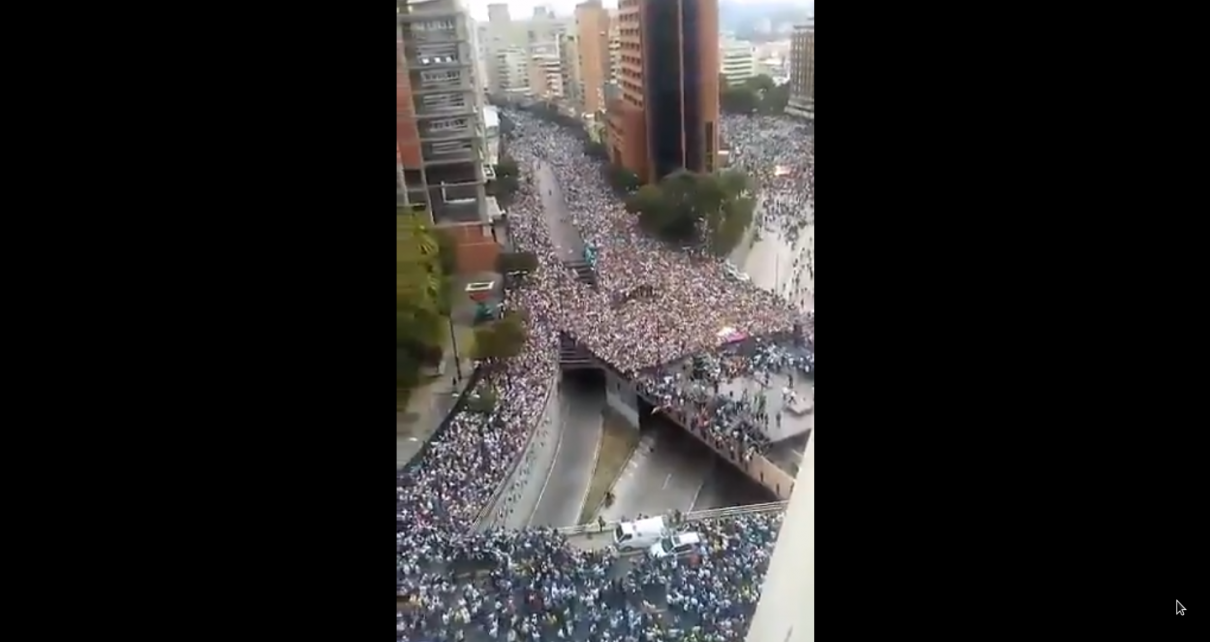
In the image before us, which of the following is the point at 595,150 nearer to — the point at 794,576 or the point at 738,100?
the point at 738,100

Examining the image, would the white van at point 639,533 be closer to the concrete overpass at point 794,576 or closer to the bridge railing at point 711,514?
the bridge railing at point 711,514

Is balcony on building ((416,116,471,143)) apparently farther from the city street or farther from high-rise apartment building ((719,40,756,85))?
the city street

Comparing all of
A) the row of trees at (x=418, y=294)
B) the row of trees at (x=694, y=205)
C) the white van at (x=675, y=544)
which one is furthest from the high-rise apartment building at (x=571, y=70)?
the white van at (x=675, y=544)

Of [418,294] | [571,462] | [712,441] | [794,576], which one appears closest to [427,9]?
[418,294]

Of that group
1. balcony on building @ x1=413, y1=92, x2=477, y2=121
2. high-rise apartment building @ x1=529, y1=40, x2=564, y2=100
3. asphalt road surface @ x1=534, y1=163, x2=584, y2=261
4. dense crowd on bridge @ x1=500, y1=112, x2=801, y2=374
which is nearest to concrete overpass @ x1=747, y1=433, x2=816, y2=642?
dense crowd on bridge @ x1=500, y1=112, x2=801, y2=374
